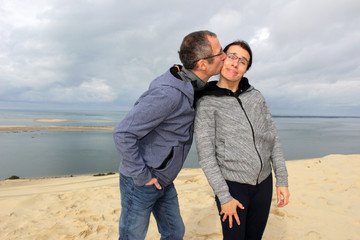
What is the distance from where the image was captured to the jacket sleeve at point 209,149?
1.78 meters

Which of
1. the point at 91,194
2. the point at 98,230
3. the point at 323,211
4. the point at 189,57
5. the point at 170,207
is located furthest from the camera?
the point at 91,194

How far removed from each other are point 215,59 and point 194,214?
316cm

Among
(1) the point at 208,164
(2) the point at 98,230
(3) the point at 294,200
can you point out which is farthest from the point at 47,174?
(1) the point at 208,164

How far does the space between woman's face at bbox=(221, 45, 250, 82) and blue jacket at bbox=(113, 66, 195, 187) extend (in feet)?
1.27

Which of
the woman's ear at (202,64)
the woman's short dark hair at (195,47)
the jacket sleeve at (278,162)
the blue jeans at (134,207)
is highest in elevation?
the woman's short dark hair at (195,47)

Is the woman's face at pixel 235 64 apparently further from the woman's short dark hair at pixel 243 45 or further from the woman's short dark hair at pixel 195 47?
the woman's short dark hair at pixel 195 47

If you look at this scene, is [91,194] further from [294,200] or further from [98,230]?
[294,200]

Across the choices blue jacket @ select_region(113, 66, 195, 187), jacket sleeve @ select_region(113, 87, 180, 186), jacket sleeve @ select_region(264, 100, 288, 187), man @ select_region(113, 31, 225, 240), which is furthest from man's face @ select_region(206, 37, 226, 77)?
jacket sleeve @ select_region(264, 100, 288, 187)

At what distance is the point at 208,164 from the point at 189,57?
2.88 feet

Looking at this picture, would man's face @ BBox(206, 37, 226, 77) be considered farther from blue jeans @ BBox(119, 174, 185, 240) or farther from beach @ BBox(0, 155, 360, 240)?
beach @ BBox(0, 155, 360, 240)

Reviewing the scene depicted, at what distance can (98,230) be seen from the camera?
12.1 ft

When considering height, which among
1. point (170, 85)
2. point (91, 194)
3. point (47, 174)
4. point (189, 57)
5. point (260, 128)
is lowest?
point (47, 174)

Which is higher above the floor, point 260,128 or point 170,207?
point 260,128

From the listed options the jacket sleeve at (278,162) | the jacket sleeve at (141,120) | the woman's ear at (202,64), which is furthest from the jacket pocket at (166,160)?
the jacket sleeve at (278,162)
